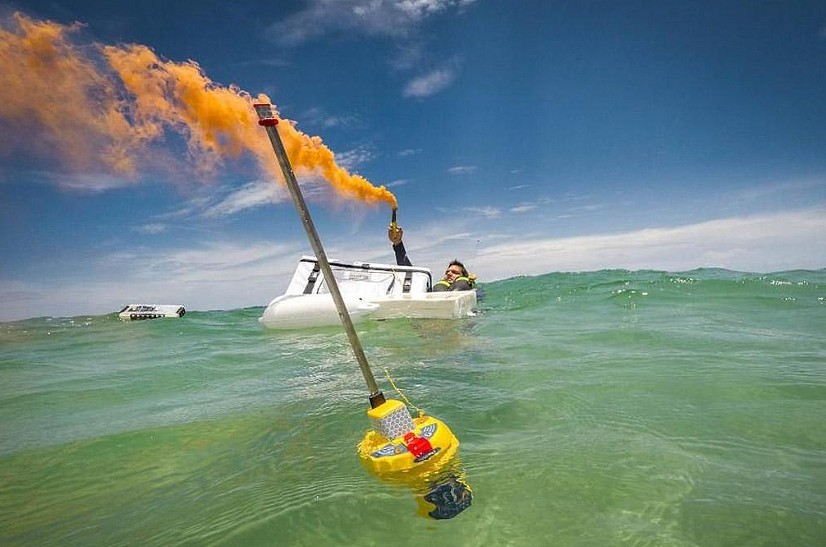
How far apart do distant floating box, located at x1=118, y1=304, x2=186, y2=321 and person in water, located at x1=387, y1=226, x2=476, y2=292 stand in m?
17.3

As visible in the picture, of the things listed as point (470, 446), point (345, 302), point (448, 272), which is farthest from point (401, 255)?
point (470, 446)

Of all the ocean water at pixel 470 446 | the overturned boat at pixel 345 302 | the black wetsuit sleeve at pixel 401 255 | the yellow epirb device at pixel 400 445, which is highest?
the black wetsuit sleeve at pixel 401 255

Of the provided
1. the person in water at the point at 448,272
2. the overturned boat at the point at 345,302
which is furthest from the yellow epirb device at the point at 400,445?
the person in water at the point at 448,272

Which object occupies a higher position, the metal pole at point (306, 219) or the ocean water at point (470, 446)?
the metal pole at point (306, 219)

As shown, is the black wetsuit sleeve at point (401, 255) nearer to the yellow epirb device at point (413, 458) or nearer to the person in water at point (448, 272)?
the person in water at point (448, 272)

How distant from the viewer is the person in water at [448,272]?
18.0 meters

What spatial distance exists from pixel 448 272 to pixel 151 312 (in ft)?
73.0

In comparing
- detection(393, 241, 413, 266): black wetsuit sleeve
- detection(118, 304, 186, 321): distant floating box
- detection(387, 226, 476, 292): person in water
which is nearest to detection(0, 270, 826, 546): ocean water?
detection(387, 226, 476, 292): person in water

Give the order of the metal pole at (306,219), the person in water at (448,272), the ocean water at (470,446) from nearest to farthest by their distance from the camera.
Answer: the ocean water at (470,446) < the metal pole at (306,219) < the person in water at (448,272)

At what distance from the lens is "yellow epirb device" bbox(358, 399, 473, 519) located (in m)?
3.44

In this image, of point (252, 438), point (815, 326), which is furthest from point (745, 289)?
point (252, 438)

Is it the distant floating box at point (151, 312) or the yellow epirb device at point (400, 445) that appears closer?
the yellow epirb device at point (400, 445)

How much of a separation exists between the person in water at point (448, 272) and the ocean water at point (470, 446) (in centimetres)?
750

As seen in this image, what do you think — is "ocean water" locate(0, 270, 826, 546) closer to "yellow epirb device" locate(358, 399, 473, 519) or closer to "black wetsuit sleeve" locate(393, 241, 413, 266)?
"yellow epirb device" locate(358, 399, 473, 519)
